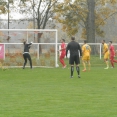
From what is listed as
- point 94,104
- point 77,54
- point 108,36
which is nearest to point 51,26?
point 108,36

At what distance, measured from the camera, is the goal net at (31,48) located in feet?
113

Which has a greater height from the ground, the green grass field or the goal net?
the goal net

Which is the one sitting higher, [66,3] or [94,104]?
[66,3]

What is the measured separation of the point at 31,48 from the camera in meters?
35.2

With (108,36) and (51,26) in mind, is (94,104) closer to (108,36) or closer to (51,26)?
(51,26)

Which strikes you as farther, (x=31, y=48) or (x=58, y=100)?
(x=31, y=48)

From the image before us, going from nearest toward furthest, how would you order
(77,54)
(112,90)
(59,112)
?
(59,112), (112,90), (77,54)

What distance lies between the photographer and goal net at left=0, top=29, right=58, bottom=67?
113 feet

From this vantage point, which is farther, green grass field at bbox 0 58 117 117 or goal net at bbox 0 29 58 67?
goal net at bbox 0 29 58 67

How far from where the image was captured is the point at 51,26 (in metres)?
70.8

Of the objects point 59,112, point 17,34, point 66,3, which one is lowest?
point 59,112

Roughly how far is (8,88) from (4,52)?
54.4 ft

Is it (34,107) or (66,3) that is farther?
(66,3)

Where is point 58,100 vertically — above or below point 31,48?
below
